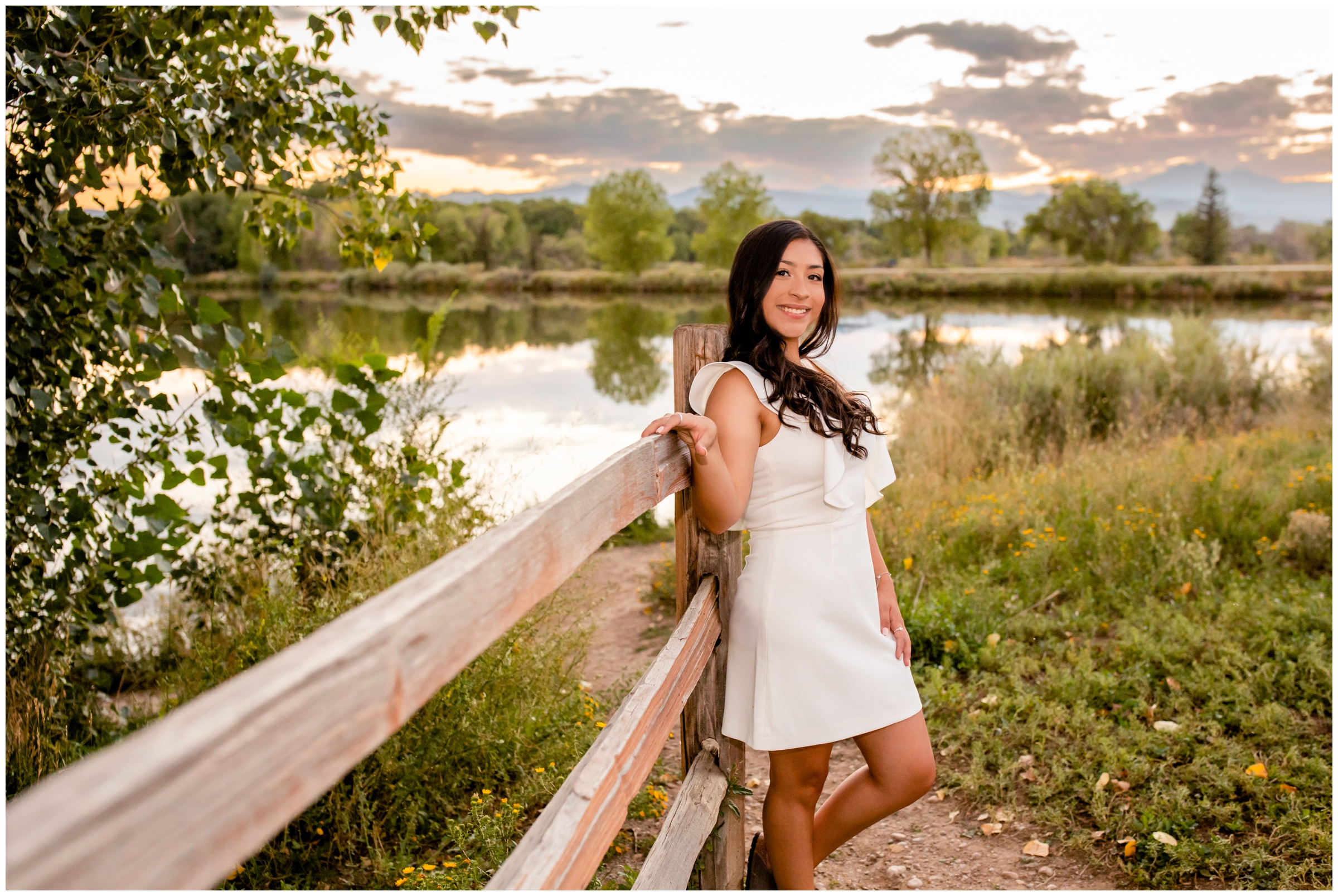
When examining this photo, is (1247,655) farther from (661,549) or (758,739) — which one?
(661,549)

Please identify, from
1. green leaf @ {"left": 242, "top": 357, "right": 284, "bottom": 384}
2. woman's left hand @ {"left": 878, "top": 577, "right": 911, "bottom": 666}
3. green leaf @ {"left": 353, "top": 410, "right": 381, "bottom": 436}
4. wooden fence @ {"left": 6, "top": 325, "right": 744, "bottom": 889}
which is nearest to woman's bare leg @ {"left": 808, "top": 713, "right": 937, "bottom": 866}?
woman's left hand @ {"left": 878, "top": 577, "right": 911, "bottom": 666}

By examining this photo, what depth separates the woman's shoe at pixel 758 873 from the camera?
8.34ft

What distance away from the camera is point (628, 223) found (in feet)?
171

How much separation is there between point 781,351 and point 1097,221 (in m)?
61.2

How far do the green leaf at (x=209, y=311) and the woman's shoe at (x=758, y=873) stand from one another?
→ 2.76m

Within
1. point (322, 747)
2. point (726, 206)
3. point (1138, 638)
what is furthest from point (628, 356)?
point (726, 206)

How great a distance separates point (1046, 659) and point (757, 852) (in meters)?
2.35

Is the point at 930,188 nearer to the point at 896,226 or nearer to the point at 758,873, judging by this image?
the point at 896,226

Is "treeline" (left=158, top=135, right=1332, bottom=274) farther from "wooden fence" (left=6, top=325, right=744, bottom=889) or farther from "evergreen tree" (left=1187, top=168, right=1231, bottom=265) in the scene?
"wooden fence" (left=6, top=325, right=744, bottom=889)

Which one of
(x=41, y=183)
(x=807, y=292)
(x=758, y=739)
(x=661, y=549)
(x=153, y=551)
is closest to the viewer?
(x=758, y=739)

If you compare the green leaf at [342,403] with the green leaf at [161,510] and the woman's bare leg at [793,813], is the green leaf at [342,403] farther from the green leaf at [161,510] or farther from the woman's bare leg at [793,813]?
the woman's bare leg at [793,813]

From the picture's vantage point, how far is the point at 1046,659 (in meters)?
4.29

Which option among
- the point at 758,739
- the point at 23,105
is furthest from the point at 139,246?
the point at 758,739

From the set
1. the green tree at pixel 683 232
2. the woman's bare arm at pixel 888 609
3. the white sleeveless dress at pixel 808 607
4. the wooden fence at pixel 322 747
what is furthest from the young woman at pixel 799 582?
the green tree at pixel 683 232
